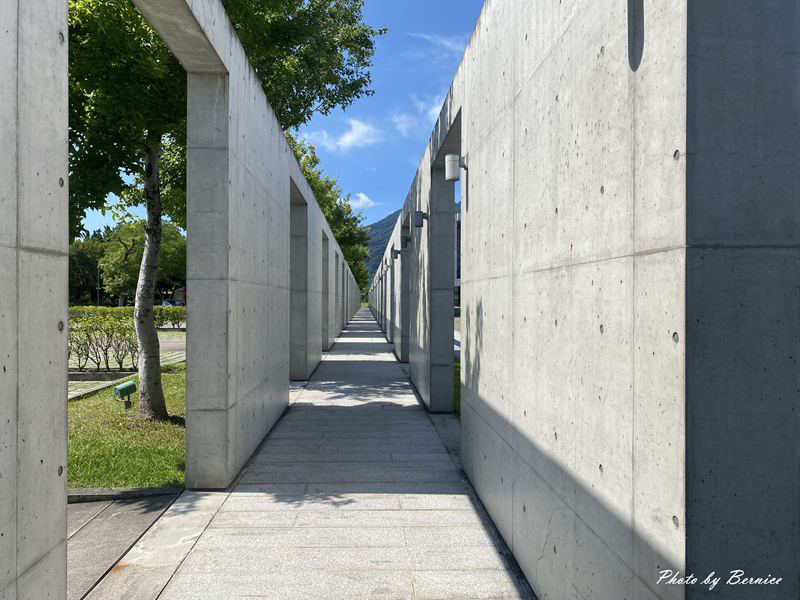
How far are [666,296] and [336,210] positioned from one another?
33620 mm

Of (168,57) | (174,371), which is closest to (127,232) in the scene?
(174,371)

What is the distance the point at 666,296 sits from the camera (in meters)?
2.12

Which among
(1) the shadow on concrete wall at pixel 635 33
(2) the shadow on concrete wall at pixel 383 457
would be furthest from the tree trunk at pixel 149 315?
(1) the shadow on concrete wall at pixel 635 33

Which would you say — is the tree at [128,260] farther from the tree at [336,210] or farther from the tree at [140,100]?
the tree at [140,100]

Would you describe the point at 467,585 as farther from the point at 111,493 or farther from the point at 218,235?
the point at 218,235

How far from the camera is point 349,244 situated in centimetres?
3997

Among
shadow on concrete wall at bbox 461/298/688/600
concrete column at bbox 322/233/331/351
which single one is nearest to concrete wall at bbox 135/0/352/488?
shadow on concrete wall at bbox 461/298/688/600

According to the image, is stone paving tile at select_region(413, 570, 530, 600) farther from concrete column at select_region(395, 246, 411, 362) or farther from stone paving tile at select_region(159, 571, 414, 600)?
concrete column at select_region(395, 246, 411, 362)

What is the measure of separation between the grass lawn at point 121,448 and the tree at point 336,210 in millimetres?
18891

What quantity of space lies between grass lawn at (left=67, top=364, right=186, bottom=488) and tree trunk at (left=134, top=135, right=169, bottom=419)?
0.28m

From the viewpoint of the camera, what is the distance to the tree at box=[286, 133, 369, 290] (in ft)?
91.4

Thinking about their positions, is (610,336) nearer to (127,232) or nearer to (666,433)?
(666,433)

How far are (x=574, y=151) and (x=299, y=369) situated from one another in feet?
35.1

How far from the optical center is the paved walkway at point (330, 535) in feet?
12.1
